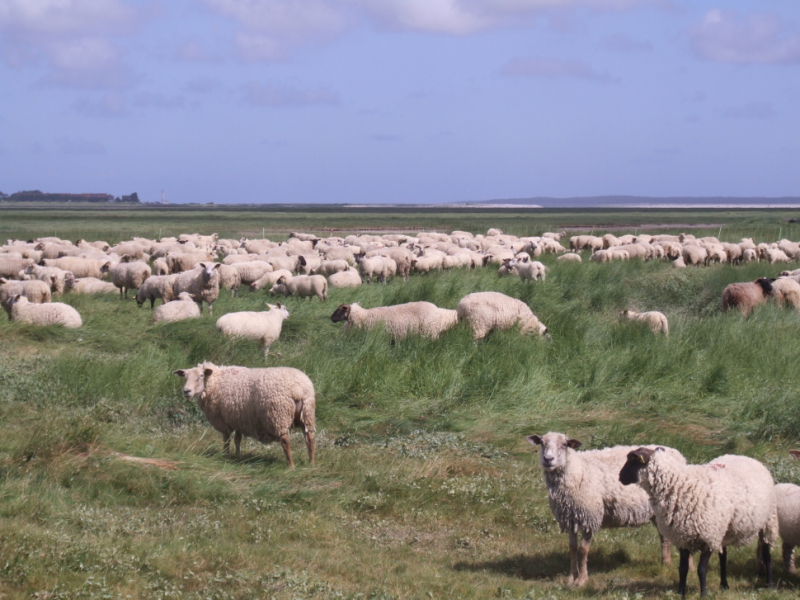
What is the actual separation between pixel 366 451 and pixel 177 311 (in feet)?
30.1

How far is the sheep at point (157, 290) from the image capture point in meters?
20.3

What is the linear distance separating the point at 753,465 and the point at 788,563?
3.15 ft

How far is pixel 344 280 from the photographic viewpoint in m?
24.7

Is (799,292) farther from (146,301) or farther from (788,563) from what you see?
(146,301)

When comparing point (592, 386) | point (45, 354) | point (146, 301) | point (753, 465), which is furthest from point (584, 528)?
point (146, 301)

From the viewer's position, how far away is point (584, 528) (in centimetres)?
659

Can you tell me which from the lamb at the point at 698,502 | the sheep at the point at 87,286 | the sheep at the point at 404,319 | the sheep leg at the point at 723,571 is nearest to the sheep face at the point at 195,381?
the lamb at the point at 698,502

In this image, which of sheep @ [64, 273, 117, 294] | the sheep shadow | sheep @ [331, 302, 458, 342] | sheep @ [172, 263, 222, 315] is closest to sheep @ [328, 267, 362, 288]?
sheep @ [172, 263, 222, 315]

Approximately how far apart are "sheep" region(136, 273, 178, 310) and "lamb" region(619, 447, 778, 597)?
52.8 ft

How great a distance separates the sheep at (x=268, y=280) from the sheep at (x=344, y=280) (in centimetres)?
131

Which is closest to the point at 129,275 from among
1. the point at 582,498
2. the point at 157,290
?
the point at 157,290

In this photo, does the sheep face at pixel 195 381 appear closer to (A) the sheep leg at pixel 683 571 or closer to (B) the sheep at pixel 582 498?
(B) the sheep at pixel 582 498

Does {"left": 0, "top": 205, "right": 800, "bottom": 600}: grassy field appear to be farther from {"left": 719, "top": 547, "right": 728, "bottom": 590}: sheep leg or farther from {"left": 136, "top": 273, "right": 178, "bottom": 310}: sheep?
{"left": 136, "top": 273, "right": 178, "bottom": 310}: sheep

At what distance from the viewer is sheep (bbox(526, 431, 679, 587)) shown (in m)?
6.55
